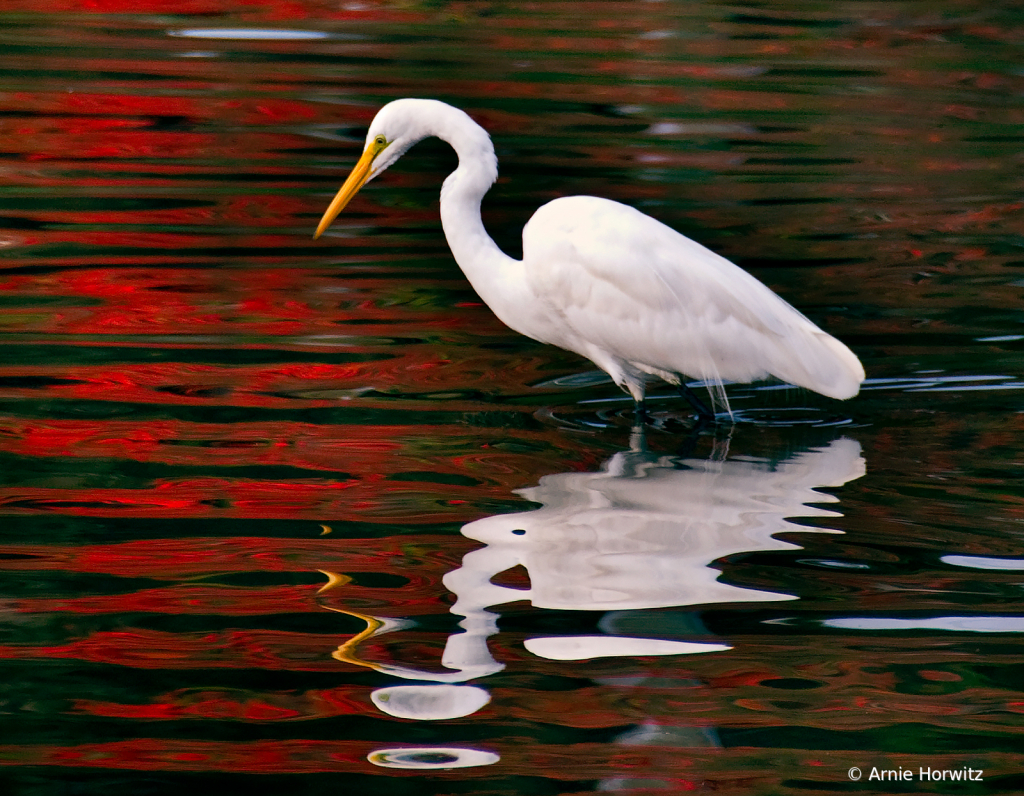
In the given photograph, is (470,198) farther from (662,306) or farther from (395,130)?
(662,306)

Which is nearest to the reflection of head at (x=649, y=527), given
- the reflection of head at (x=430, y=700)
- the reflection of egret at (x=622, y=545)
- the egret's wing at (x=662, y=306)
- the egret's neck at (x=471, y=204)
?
the reflection of egret at (x=622, y=545)

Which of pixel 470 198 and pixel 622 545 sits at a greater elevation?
pixel 470 198

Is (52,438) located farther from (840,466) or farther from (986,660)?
(986,660)

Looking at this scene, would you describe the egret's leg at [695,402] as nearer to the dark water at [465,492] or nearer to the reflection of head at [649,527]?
the dark water at [465,492]

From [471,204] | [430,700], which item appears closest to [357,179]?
[471,204]

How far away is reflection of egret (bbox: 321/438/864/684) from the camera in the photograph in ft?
10.1

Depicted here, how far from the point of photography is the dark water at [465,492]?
2.81 metres

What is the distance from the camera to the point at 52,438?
430cm

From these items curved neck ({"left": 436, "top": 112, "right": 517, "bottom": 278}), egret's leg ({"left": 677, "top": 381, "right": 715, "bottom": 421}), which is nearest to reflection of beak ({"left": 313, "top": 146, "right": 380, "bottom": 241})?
curved neck ({"left": 436, "top": 112, "right": 517, "bottom": 278})

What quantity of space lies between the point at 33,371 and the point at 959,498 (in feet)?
9.72

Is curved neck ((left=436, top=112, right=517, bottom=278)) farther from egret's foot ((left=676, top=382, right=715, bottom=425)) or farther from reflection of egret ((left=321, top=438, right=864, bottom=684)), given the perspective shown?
reflection of egret ((left=321, top=438, right=864, bottom=684))

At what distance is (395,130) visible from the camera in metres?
4.63

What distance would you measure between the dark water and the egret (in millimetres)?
228

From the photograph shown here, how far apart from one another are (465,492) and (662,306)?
93 centimetres
